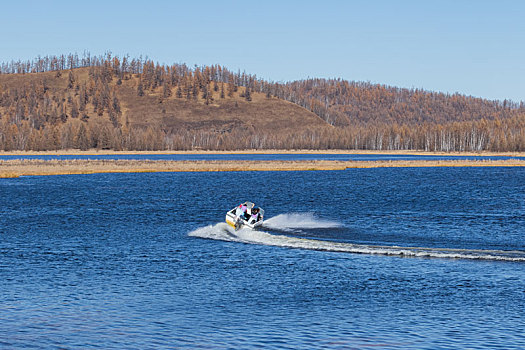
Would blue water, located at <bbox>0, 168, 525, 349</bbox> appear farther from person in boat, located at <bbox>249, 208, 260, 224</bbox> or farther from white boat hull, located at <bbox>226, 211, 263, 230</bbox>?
person in boat, located at <bbox>249, 208, 260, 224</bbox>

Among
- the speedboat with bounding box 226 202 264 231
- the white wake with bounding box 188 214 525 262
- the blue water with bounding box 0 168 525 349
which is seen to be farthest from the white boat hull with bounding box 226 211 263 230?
the blue water with bounding box 0 168 525 349

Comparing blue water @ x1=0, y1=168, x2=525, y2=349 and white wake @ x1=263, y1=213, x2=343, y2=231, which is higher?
white wake @ x1=263, y1=213, x2=343, y2=231

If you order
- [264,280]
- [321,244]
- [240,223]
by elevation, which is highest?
[240,223]

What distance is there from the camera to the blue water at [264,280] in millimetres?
18234

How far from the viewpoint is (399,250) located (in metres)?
32.7

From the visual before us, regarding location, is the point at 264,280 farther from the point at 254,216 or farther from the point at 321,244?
the point at 254,216

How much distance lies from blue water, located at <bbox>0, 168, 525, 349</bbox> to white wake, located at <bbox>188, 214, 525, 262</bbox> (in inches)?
3.8

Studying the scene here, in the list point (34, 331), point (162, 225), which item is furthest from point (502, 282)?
point (162, 225)

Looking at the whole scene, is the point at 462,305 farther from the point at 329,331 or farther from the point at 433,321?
the point at 329,331

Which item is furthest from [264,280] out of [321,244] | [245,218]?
[245,218]

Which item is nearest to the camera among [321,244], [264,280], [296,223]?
[264,280]

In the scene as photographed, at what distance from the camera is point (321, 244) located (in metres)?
35.0

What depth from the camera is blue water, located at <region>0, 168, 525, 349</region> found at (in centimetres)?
1823

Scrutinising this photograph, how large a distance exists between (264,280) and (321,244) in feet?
31.3
